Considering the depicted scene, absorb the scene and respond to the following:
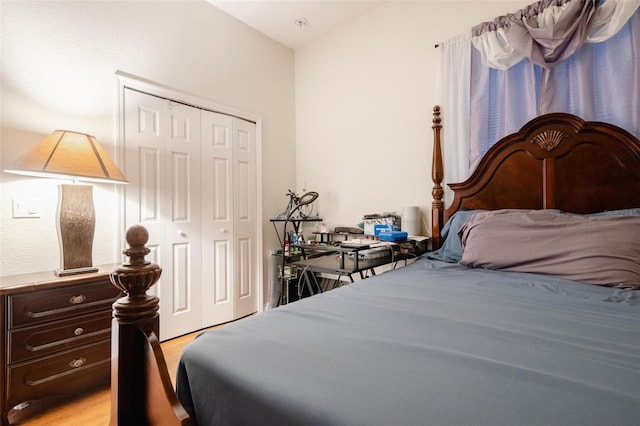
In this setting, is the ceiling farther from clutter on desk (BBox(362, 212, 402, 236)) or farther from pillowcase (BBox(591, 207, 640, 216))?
pillowcase (BBox(591, 207, 640, 216))

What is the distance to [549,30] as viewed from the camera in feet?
5.86

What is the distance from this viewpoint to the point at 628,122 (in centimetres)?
168

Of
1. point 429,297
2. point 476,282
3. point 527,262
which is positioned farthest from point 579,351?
point 527,262

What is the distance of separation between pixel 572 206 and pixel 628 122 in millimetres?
532

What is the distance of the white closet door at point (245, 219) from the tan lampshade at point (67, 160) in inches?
49.3

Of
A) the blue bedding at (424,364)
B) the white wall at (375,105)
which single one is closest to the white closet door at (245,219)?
the white wall at (375,105)

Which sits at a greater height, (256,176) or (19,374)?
(256,176)

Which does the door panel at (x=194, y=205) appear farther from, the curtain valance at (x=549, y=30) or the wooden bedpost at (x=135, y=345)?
the curtain valance at (x=549, y=30)

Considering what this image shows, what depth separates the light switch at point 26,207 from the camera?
1.74 metres

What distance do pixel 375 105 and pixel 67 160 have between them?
233 centimetres

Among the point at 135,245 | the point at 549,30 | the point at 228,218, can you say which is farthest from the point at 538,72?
the point at 228,218

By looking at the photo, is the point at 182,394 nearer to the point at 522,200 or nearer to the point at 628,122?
the point at 522,200

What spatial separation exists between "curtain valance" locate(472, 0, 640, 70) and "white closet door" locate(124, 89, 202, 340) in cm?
236

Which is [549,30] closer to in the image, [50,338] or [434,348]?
[434,348]
